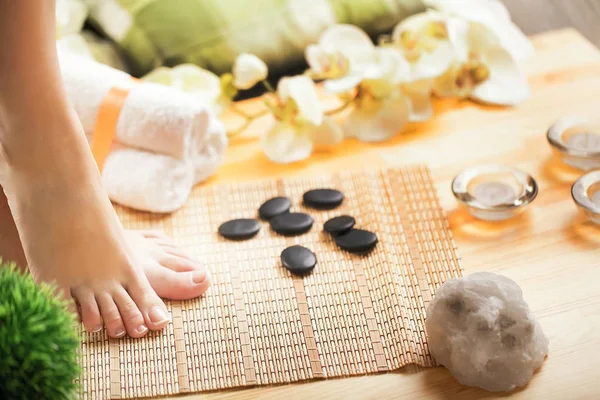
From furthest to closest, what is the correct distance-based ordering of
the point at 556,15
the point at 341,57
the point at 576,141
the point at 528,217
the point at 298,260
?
the point at 556,15
the point at 341,57
the point at 576,141
the point at 528,217
the point at 298,260

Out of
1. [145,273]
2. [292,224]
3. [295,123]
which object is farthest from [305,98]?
[145,273]

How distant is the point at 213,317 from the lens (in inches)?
49.4

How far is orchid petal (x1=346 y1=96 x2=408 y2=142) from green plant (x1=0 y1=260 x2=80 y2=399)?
2.83 ft

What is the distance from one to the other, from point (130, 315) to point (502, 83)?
0.98 metres

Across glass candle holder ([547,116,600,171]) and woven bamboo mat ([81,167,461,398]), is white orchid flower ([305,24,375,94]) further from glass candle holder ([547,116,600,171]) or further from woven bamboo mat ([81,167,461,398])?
glass candle holder ([547,116,600,171])

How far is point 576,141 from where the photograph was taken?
1.55 metres

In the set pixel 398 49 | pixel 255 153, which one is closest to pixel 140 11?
pixel 255 153

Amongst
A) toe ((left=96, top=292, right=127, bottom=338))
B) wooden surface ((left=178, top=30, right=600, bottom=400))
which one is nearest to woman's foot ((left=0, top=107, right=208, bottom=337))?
toe ((left=96, top=292, right=127, bottom=338))

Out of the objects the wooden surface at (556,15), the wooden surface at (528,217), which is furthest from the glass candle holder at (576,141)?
the wooden surface at (556,15)

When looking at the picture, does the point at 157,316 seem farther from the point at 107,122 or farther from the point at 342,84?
the point at 342,84

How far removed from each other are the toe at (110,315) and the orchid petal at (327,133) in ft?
1.95

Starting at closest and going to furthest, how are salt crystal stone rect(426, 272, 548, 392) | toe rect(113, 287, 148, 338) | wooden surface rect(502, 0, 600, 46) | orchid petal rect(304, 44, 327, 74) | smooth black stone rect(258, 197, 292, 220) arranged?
1. salt crystal stone rect(426, 272, 548, 392)
2. toe rect(113, 287, 148, 338)
3. smooth black stone rect(258, 197, 292, 220)
4. orchid petal rect(304, 44, 327, 74)
5. wooden surface rect(502, 0, 600, 46)

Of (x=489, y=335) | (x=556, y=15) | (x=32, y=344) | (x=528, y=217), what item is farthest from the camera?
(x=556, y=15)

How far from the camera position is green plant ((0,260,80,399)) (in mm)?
893
